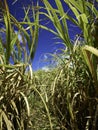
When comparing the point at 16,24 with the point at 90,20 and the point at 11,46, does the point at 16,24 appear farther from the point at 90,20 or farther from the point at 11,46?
the point at 90,20

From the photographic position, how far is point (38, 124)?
1866 millimetres

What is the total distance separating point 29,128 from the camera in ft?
4.88

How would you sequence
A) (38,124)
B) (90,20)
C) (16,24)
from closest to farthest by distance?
(90,20) → (16,24) → (38,124)

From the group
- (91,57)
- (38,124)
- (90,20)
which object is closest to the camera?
(91,57)

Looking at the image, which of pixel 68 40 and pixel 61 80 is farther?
pixel 61 80

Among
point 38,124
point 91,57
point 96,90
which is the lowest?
point 38,124

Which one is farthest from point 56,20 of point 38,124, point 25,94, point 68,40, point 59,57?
point 38,124

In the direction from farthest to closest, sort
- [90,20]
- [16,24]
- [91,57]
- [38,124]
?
[38,124]
[16,24]
[90,20]
[91,57]

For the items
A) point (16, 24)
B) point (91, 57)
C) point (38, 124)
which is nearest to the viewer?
point (91, 57)

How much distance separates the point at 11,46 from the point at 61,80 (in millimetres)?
298

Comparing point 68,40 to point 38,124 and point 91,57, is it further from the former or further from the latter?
point 38,124

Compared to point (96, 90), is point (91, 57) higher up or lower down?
higher up

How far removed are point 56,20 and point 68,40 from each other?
11cm

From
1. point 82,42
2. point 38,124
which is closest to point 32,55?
point 82,42
